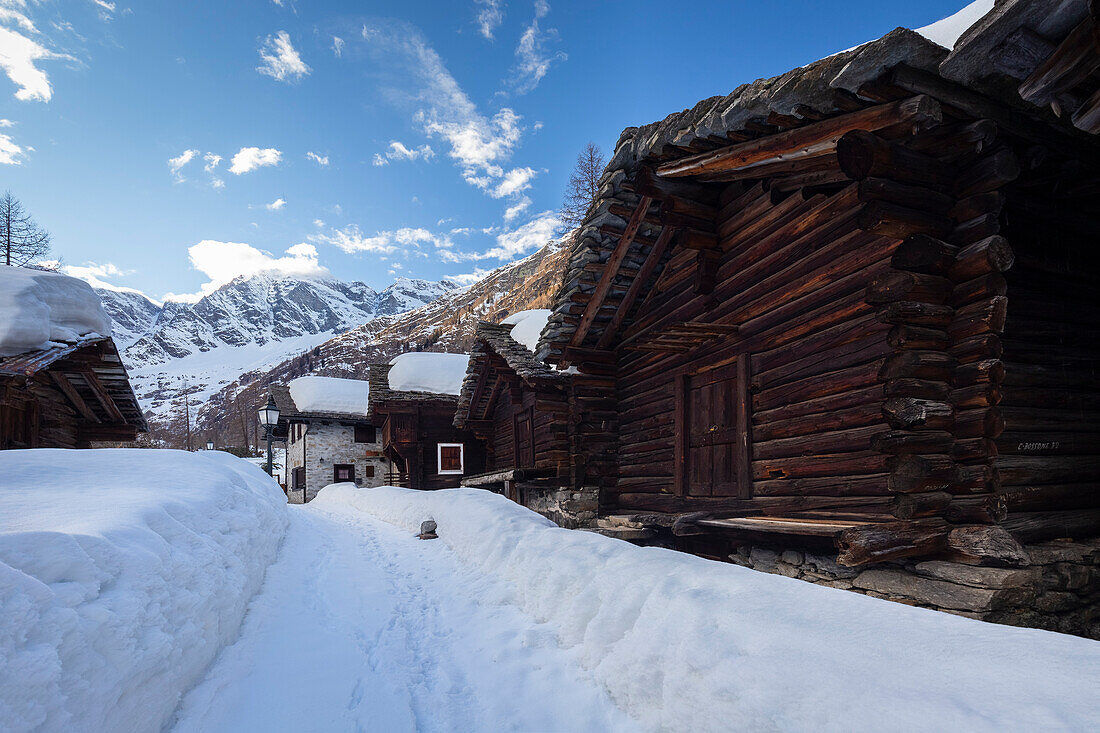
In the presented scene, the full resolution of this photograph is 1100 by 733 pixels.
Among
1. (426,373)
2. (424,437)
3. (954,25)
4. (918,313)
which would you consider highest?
(954,25)

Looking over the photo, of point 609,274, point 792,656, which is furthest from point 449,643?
point 609,274

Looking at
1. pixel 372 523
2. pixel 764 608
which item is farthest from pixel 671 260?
pixel 372 523

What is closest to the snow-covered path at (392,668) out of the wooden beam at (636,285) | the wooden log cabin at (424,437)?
the wooden beam at (636,285)

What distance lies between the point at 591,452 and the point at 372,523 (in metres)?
6.05

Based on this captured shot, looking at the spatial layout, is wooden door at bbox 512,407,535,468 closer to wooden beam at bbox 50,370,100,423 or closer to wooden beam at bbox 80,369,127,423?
wooden beam at bbox 80,369,127,423

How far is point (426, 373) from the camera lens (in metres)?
22.4

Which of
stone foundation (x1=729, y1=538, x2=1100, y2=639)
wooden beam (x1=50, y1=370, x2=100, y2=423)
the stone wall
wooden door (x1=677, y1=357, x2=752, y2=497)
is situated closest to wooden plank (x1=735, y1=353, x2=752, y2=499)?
wooden door (x1=677, y1=357, x2=752, y2=497)

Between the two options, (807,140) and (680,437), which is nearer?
(807,140)

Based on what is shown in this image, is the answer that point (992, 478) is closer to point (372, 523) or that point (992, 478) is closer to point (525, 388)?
point (525, 388)

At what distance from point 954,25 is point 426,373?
20.4 m

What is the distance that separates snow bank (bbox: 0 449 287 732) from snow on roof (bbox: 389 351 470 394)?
16415 millimetres

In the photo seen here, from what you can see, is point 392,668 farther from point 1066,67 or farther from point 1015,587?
point 1066,67

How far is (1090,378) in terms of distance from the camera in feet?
16.3

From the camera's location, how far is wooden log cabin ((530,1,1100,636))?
3779 mm
